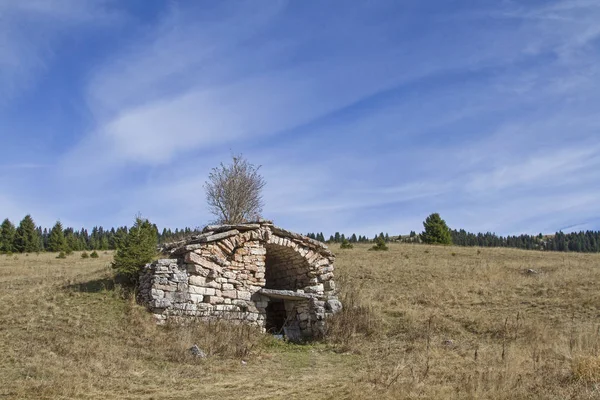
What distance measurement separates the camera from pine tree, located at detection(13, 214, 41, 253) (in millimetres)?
40094

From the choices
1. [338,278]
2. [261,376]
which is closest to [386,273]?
[338,278]

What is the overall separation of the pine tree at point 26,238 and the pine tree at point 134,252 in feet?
104

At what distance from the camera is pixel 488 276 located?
2045 centimetres

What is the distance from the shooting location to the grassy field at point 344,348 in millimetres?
6930

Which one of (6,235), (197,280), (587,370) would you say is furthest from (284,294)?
(6,235)

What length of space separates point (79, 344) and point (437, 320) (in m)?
9.15

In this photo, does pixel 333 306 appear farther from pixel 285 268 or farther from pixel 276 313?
pixel 285 268

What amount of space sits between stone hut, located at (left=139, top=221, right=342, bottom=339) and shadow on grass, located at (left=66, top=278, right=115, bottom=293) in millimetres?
1111

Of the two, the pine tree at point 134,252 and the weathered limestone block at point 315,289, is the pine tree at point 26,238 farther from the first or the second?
the weathered limestone block at point 315,289

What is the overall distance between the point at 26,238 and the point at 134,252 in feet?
109

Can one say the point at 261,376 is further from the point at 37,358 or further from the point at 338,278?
the point at 338,278

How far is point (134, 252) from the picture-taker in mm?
13281

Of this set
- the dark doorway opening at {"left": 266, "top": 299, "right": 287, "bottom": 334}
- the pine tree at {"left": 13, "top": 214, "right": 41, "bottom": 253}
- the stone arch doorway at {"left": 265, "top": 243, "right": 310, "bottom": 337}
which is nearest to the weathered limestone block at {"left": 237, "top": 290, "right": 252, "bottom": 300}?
the stone arch doorway at {"left": 265, "top": 243, "right": 310, "bottom": 337}

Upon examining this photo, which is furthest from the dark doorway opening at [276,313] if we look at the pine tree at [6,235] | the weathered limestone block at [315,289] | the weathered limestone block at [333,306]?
the pine tree at [6,235]
